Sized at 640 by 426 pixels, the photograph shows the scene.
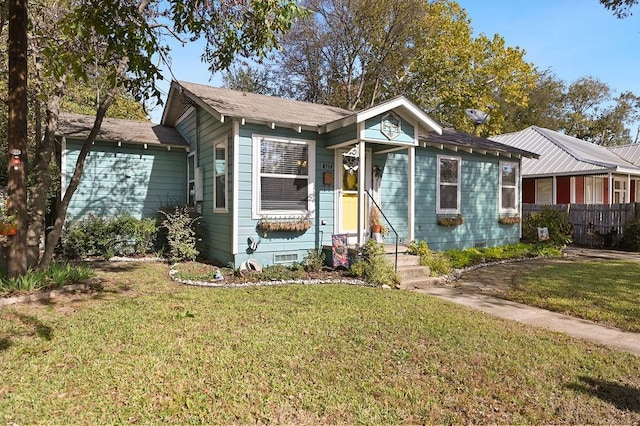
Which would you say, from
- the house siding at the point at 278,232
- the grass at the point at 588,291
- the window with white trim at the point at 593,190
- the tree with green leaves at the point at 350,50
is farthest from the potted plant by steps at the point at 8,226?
the window with white trim at the point at 593,190

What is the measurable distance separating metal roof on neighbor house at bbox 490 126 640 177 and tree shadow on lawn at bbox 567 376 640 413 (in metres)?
15.5

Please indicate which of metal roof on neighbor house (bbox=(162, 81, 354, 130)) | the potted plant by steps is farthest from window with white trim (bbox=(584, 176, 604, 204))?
the potted plant by steps

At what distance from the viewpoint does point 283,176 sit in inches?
324

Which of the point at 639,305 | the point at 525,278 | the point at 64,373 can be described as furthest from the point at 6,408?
the point at 525,278

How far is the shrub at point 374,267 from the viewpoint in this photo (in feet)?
23.9

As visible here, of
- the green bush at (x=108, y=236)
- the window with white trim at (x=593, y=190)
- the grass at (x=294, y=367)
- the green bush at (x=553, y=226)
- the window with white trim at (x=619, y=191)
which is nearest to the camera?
the grass at (x=294, y=367)

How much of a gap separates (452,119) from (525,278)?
62.8 feet

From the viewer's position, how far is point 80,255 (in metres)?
9.04

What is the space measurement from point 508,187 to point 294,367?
36.0ft

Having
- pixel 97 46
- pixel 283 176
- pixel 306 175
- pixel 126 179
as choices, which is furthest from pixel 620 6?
pixel 126 179

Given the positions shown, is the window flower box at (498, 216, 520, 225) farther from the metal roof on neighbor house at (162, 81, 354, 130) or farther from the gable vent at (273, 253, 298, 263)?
the gable vent at (273, 253, 298, 263)

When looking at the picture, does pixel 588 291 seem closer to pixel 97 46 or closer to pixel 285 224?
pixel 285 224

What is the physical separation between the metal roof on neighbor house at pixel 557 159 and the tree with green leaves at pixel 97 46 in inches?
611

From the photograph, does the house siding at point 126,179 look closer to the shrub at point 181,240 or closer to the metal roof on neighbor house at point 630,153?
the shrub at point 181,240
